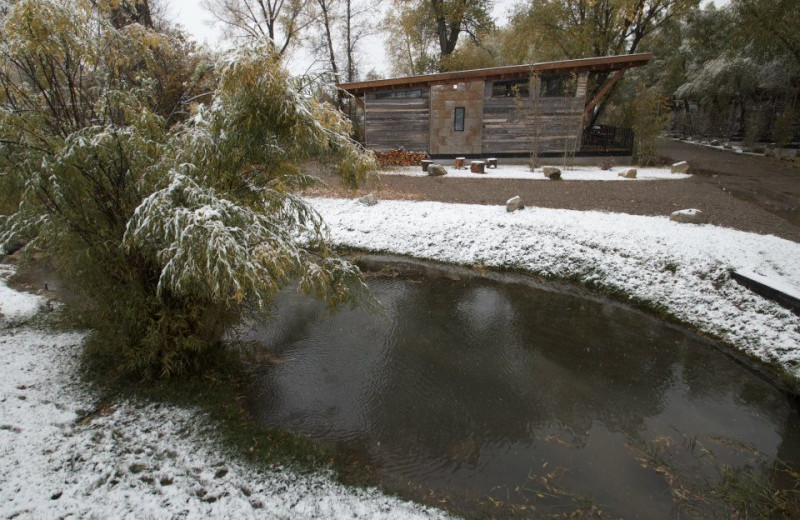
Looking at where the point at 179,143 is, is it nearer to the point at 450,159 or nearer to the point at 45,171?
the point at 45,171

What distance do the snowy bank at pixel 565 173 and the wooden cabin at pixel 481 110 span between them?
159cm

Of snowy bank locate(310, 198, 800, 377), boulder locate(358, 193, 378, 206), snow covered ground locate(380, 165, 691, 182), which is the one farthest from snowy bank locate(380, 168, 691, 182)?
snowy bank locate(310, 198, 800, 377)

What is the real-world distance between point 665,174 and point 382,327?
15060mm

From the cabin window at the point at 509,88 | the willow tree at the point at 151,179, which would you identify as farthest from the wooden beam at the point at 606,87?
the willow tree at the point at 151,179

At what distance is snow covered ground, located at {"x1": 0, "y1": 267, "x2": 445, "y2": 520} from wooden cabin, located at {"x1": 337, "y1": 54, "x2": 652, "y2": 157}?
16748 millimetres

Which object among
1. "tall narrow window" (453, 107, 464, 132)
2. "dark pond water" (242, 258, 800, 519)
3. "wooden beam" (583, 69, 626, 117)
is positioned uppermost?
"wooden beam" (583, 69, 626, 117)

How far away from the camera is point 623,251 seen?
848cm

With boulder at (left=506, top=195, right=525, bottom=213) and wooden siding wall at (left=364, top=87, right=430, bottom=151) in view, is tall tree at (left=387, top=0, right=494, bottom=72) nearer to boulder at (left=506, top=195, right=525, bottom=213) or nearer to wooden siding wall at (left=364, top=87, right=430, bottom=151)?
wooden siding wall at (left=364, top=87, right=430, bottom=151)

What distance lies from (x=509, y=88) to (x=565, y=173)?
207 inches

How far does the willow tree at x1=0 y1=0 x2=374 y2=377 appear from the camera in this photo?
3559 mm

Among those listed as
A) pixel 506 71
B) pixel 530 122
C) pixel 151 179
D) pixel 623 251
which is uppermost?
pixel 506 71

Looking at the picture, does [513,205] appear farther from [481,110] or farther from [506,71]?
[481,110]

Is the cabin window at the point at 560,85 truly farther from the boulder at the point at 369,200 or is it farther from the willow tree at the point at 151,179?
the willow tree at the point at 151,179

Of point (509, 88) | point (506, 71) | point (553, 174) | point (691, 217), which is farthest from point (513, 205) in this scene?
point (509, 88)
